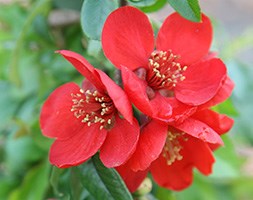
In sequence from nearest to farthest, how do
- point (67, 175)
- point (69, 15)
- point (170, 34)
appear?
point (170, 34), point (67, 175), point (69, 15)

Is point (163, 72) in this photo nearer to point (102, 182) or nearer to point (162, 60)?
point (162, 60)

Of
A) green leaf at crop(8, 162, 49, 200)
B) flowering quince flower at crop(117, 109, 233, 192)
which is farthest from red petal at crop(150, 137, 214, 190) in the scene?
green leaf at crop(8, 162, 49, 200)

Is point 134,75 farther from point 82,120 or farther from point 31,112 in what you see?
point 31,112

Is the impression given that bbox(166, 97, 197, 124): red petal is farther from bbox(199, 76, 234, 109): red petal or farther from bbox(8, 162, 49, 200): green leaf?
bbox(8, 162, 49, 200): green leaf

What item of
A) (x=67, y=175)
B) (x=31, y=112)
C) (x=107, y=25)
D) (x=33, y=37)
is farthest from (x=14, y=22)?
(x=107, y=25)

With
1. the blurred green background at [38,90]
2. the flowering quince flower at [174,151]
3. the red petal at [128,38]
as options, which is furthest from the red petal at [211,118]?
the blurred green background at [38,90]

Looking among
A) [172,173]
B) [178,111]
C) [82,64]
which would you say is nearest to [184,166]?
[172,173]

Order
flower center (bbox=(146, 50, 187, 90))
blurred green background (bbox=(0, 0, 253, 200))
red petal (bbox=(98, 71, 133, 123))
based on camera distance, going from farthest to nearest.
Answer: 1. blurred green background (bbox=(0, 0, 253, 200))
2. flower center (bbox=(146, 50, 187, 90))
3. red petal (bbox=(98, 71, 133, 123))
